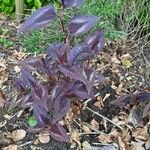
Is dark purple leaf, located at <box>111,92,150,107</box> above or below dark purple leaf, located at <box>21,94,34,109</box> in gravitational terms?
below

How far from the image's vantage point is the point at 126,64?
9.19 feet

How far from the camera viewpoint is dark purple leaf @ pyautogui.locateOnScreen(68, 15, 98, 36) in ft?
5.86

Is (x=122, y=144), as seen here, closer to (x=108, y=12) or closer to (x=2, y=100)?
(x=2, y=100)

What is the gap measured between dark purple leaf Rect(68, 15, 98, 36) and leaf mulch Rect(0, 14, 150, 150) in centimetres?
65

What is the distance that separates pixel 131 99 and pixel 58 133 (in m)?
0.52

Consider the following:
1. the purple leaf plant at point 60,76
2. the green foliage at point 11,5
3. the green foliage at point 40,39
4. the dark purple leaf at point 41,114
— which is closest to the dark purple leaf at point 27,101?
the purple leaf plant at point 60,76

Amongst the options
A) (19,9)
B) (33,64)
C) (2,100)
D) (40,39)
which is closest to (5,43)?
(40,39)

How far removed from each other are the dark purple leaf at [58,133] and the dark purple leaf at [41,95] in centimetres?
12

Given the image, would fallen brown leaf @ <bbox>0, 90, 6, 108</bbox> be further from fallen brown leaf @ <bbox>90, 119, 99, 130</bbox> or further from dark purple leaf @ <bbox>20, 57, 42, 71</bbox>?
fallen brown leaf @ <bbox>90, 119, 99, 130</bbox>

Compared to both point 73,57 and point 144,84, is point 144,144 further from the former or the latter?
point 73,57

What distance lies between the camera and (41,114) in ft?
6.56

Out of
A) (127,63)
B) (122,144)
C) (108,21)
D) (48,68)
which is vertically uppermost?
(48,68)

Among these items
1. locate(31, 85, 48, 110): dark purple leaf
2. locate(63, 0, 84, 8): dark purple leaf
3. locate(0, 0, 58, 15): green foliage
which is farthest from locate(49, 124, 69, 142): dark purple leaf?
locate(0, 0, 58, 15): green foliage

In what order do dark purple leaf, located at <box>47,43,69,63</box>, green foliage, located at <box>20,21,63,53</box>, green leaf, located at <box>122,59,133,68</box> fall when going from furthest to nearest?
green foliage, located at <box>20,21,63,53</box>, green leaf, located at <box>122,59,133,68</box>, dark purple leaf, located at <box>47,43,69,63</box>
